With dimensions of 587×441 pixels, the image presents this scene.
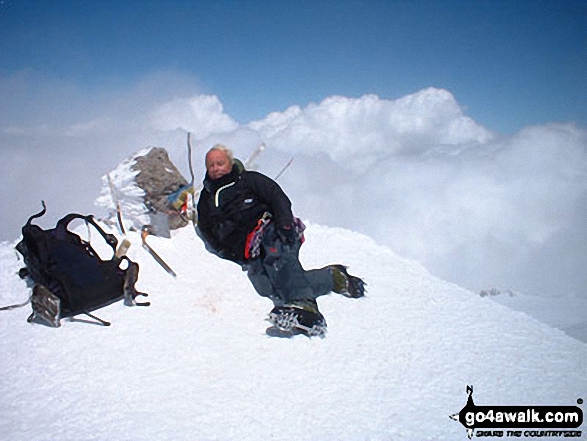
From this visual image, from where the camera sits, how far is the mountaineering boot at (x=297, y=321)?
4680 mm

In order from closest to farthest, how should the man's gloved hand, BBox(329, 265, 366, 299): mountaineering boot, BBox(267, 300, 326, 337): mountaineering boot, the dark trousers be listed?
1. BBox(267, 300, 326, 337): mountaineering boot
2. the dark trousers
3. the man's gloved hand
4. BBox(329, 265, 366, 299): mountaineering boot

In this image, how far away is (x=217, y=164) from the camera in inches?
253

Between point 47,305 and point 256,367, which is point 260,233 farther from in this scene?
point 47,305

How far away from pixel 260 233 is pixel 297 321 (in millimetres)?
1803

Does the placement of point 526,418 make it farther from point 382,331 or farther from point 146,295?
point 146,295

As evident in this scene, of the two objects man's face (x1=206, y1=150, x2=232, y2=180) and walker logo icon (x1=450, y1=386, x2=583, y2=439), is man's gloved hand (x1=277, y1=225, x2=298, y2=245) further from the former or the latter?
walker logo icon (x1=450, y1=386, x2=583, y2=439)

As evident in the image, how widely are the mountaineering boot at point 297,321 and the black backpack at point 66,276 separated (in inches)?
79.4

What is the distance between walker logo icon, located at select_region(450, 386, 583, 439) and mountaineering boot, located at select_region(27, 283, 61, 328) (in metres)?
4.62

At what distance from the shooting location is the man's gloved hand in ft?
18.8

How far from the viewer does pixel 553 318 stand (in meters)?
86.1

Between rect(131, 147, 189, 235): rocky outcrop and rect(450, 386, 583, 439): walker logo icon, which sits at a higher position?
rect(131, 147, 189, 235): rocky outcrop

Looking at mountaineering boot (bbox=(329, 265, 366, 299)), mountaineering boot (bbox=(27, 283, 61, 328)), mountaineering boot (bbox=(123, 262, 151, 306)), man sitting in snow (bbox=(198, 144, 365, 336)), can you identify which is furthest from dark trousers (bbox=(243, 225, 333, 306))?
mountaineering boot (bbox=(27, 283, 61, 328))

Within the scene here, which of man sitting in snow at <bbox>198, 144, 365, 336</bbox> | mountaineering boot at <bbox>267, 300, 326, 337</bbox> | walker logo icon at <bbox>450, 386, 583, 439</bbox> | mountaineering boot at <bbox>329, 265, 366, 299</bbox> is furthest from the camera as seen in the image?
mountaineering boot at <bbox>329, 265, 366, 299</bbox>

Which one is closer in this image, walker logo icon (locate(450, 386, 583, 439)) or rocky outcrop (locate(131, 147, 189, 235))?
walker logo icon (locate(450, 386, 583, 439))
